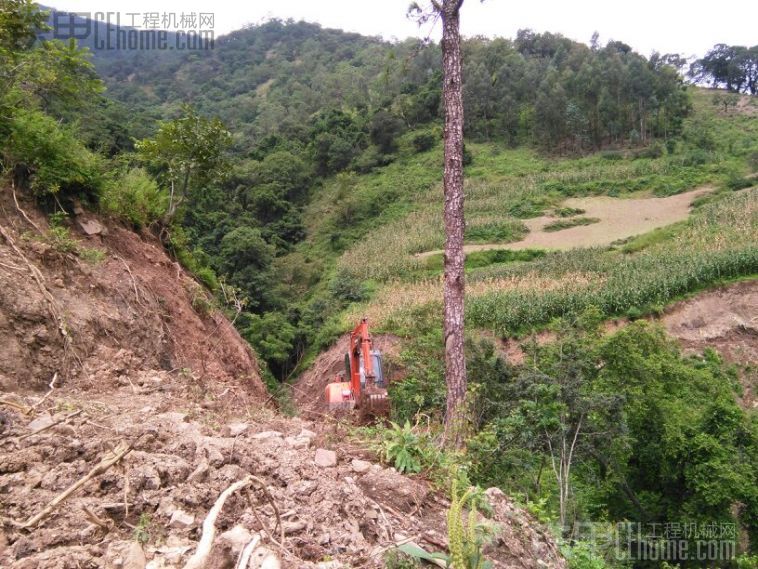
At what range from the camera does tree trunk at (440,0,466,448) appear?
596 centimetres

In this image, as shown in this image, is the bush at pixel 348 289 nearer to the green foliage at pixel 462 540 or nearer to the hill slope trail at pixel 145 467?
the hill slope trail at pixel 145 467

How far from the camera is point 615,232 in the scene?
1115 inches

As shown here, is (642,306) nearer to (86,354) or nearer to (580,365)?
(580,365)

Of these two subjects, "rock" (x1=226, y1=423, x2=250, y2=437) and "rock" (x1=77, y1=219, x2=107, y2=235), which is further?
"rock" (x1=77, y1=219, x2=107, y2=235)

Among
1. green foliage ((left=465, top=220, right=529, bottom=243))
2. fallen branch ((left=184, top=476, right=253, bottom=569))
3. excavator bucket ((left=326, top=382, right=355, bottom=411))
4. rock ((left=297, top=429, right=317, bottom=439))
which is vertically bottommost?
excavator bucket ((left=326, top=382, right=355, bottom=411))

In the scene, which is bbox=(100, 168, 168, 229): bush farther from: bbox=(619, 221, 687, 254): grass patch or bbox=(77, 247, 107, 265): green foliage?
bbox=(619, 221, 687, 254): grass patch

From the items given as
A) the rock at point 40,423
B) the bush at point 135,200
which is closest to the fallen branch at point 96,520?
the rock at point 40,423

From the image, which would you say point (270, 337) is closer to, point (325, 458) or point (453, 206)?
point (453, 206)

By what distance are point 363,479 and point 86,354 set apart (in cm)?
341

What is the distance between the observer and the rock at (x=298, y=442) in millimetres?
3823

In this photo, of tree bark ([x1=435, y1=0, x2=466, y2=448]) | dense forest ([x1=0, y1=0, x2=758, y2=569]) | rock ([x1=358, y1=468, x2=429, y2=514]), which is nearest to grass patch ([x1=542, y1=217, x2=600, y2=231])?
dense forest ([x1=0, y1=0, x2=758, y2=569])

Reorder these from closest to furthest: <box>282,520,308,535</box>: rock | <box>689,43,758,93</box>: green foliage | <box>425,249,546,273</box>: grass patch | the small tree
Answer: <box>282,520,308,535</box>: rock, the small tree, <box>425,249,546,273</box>: grass patch, <box>689,43,758,93</box>: green foliage

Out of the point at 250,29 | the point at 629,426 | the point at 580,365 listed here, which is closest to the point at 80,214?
the point at 580,365

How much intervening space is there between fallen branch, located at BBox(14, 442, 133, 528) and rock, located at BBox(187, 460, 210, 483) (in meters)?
0.41
